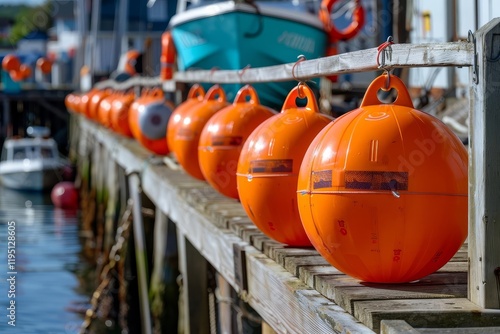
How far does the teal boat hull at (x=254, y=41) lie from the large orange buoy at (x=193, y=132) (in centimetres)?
492

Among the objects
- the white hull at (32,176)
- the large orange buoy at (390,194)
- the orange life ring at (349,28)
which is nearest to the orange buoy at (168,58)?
the orange life ring at (349,28)

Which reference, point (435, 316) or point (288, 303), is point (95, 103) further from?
point (435, 316)

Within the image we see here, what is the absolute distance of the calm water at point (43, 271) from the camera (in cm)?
1315

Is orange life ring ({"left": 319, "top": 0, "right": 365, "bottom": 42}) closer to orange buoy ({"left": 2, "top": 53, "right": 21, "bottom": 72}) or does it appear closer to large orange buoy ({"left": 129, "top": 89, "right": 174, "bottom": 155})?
large orange buoy ({"left": 129, "top": 89, "right": 174, "bottom": 155})

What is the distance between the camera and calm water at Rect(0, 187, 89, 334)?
13145mm

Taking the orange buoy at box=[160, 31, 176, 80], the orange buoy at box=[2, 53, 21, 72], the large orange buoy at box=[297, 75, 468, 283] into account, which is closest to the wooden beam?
the large orange buoy at box=[297, 75, 468, 283]

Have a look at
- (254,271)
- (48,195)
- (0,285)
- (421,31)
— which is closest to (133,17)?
(48,195)

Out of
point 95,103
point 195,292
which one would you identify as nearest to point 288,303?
point 195,292

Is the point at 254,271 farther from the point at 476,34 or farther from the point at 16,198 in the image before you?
the point at 16,198

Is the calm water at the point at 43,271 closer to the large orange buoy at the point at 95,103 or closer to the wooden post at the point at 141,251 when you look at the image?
the wooden post at the point at 141,251

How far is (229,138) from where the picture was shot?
7.07 meters

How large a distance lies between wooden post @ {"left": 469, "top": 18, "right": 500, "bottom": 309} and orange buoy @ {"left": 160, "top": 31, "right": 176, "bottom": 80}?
1155 centimetres

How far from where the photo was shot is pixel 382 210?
3.97 metres

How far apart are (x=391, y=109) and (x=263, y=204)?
1206 mm
